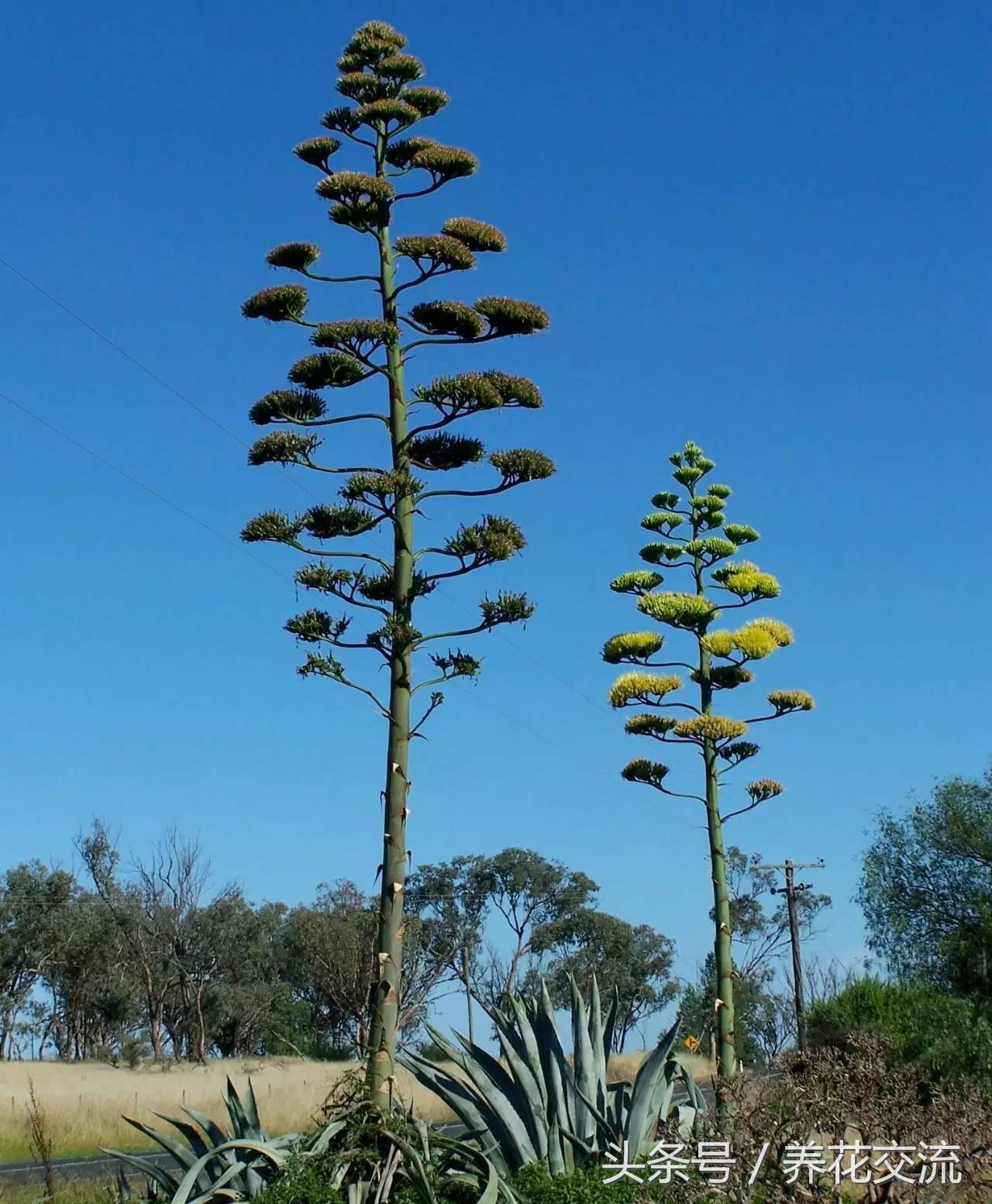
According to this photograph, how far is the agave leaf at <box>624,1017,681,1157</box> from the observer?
26.0 ft

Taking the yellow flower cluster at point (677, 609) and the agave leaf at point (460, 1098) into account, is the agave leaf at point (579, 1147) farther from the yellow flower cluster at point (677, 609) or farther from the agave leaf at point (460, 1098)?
the yellow flower cluster at point (677, 609)

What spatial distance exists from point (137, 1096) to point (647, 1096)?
1844 centimetres

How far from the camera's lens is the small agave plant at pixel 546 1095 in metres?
7.77

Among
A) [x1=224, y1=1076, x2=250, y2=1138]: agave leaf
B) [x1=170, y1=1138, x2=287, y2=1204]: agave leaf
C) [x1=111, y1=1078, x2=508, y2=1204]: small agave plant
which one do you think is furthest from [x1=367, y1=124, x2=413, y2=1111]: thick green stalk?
[x1=224, y1=1076, x2=250, y2=1138]: agave leaf

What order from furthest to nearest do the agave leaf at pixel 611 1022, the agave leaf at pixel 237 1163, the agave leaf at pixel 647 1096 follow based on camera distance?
the agave leaf at pixel 611 1022 < the agave leaf at pixel 647 1096 < the agave leaf at pixel 237 1163

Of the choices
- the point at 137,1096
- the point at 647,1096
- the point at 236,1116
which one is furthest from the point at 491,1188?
the point at 137,1096

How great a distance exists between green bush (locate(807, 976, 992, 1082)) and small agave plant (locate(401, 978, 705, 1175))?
8875 millimetres

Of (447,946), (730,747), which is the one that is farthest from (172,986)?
(730,747)

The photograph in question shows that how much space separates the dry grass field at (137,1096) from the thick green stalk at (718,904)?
49cm

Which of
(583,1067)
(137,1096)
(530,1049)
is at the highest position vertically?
(530,1049)

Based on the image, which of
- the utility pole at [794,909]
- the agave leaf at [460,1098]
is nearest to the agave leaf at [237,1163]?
the agave leaf at [460,1098]

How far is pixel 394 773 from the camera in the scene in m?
8.00

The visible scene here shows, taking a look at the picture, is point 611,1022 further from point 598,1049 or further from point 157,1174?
point 157,1174

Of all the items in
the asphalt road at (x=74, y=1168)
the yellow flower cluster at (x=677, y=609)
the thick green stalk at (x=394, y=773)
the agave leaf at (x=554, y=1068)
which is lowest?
the asphalt road at (x=74, y=1168)
